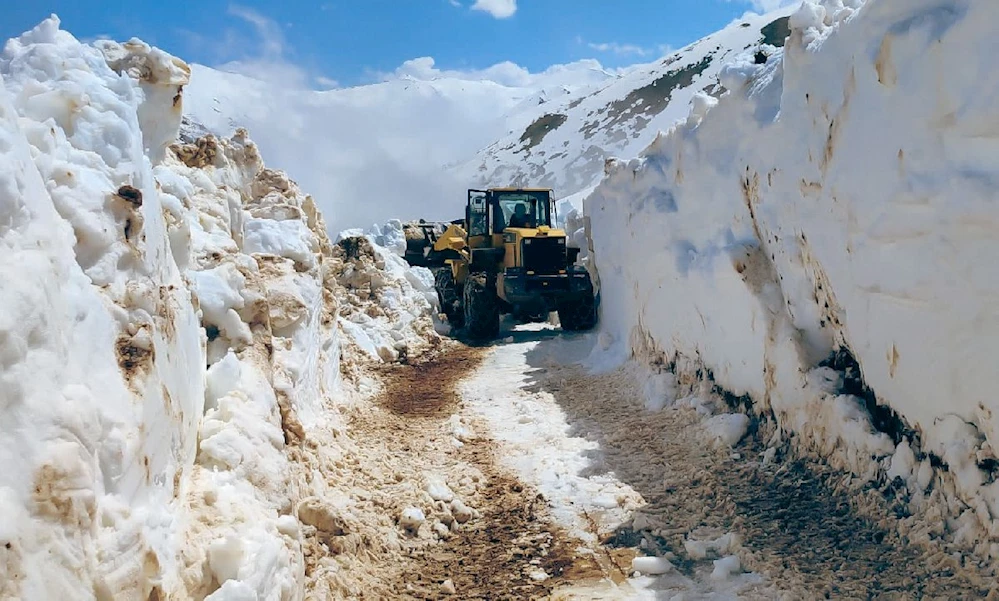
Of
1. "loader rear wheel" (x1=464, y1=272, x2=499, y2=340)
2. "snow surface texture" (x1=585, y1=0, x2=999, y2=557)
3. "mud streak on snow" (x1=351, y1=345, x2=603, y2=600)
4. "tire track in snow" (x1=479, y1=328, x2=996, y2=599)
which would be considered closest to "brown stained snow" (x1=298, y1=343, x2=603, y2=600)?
"mud streak on snow" (x1=351, y1=345, x2=603, y2=600)

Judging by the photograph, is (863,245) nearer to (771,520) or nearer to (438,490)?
(771,520)

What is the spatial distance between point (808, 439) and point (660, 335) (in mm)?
3359

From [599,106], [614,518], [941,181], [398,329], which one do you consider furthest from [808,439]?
[599,106]

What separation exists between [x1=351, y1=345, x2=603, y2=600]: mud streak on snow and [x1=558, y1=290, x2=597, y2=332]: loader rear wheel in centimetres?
560

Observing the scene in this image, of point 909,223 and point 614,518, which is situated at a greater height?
point 909,223

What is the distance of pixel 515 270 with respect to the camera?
12.2 metres

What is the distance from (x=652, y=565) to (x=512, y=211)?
9906 millimetres

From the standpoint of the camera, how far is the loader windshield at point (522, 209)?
44.3ft

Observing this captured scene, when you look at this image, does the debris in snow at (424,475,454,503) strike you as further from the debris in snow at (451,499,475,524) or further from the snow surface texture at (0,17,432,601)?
the snow surface texture at (0,17,432,601)

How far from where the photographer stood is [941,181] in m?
3.60

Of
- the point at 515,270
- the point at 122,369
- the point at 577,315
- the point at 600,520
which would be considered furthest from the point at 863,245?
the point at 577,315

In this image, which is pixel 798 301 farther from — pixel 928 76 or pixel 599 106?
pixel 599 106

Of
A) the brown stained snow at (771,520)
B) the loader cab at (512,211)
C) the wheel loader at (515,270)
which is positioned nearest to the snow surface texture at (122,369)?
the brown stained snow at (771,520)

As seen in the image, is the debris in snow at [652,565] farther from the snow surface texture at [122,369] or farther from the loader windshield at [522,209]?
the loader windshield at [522,209]
